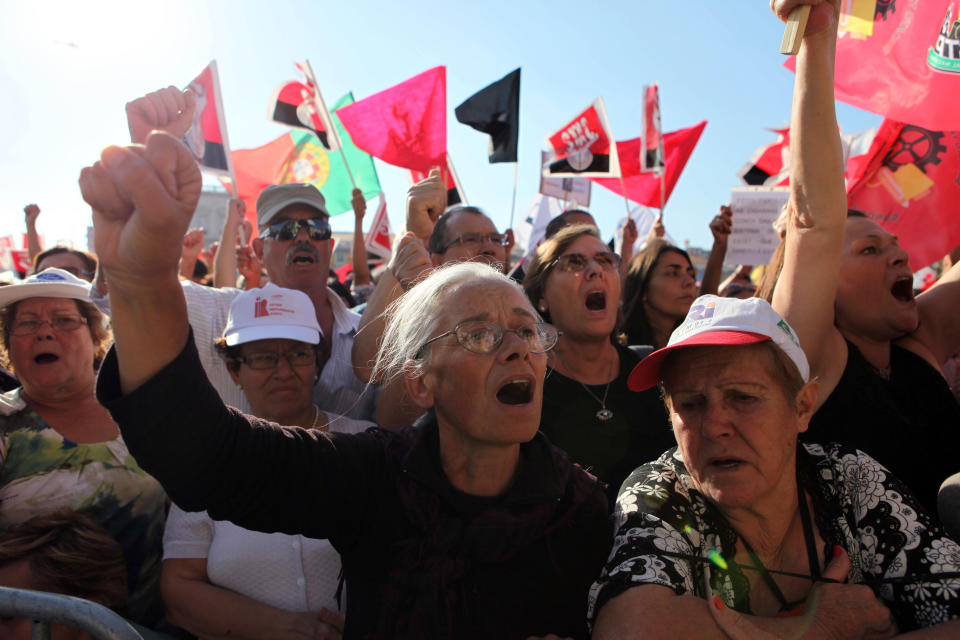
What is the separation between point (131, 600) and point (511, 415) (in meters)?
1.64

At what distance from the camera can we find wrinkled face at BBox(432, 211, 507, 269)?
3.61 metres

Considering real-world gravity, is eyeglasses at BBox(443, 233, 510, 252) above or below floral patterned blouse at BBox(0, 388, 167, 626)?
above

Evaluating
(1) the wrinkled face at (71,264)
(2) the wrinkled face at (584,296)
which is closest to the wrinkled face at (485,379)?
(2) the wrinkled face at (584,296)

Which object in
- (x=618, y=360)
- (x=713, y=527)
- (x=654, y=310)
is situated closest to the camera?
(x=713, y=527)

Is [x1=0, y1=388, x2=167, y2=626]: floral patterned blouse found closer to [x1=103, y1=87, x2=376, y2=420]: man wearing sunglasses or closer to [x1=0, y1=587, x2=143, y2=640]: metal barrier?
[x1=103, y1=87, x2=376, y2=420]: man wearing sunglasses

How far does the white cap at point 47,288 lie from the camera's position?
262cm

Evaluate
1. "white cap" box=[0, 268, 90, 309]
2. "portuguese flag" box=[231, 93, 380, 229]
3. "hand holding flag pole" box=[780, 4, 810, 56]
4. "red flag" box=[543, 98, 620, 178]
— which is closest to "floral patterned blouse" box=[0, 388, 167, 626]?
"white cap" box=[0, 268, 90, 309]

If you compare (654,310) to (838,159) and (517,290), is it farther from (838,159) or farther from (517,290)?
(517,290)

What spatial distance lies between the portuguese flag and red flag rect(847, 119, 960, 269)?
16.2ft

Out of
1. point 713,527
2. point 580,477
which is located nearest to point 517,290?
point 580,477

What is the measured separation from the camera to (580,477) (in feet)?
6.24

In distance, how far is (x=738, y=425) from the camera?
1725 mm

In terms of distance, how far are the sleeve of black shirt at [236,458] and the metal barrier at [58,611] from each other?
0.84 feet

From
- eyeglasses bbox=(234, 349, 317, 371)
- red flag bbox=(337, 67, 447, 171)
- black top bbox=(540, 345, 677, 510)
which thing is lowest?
black top bbox=(540, 345, 677, 510)
